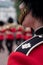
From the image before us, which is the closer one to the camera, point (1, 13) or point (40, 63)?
point (40, 63)

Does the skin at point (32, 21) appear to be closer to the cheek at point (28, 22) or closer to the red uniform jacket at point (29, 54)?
the cheek at point (28, 22)

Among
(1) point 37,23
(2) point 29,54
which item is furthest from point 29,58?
(1) point 37,23

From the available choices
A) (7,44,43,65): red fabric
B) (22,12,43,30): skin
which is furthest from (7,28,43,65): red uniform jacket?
(22,12,43,30): skin

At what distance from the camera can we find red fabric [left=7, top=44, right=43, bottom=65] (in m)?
1.21

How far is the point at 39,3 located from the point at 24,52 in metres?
0.25

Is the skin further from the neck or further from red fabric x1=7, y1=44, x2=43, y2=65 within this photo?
red fabric x1=7, y1=44, x2=43, y2=65

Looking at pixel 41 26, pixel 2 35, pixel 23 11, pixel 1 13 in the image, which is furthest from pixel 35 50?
pixel 1 13

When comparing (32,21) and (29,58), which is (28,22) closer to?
(32,21)

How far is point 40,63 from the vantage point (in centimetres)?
122

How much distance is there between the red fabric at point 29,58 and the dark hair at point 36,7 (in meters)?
0.19

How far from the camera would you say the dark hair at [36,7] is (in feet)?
4.36

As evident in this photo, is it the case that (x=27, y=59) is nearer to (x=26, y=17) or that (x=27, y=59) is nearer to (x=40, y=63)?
(x=40, y=63)

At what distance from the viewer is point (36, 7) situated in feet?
4.40

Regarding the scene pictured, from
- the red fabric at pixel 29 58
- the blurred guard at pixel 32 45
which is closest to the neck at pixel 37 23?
the blurred guard at pixel 32 45
